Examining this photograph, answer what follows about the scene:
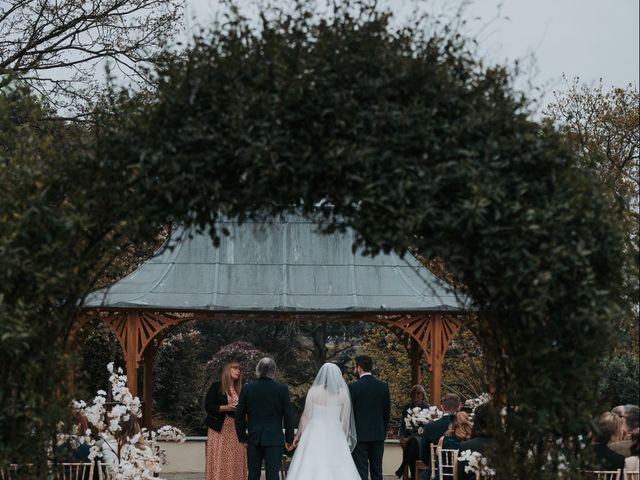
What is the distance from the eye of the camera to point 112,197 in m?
5.77

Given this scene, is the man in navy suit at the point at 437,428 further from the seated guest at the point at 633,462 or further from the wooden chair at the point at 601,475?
the seated guest at the point at 633,462

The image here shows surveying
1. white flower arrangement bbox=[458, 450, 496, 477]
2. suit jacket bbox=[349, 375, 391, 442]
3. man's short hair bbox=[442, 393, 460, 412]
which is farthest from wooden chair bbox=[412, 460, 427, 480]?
white flower arrangement bbox=[458, 450, 496, 477]

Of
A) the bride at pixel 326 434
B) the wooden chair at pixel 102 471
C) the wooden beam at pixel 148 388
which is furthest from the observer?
the wooden beam at pixel 148 388

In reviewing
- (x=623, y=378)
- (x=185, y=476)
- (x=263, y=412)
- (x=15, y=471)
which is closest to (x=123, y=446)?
(x=15, y=471)

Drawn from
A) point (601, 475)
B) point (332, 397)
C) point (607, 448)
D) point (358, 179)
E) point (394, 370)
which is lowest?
point (601, 475)

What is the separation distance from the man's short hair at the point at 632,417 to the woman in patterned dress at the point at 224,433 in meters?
4.77

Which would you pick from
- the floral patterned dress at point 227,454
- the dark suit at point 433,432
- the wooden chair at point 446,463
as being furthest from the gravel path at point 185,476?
the wooden chair at point 446,463

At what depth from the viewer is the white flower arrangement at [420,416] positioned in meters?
11.2

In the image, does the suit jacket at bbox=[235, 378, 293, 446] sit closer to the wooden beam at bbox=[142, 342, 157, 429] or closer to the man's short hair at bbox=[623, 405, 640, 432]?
the man's short hair at bbox=[623, 405, 640, 432]

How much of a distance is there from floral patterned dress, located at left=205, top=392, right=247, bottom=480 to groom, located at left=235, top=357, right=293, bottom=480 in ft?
3.11

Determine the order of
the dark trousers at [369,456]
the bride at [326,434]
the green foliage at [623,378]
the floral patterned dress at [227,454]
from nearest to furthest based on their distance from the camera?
1. the bride at [326,434]
2. the dark trousers at [369,456]
3. the floral patterned dress at [227,454]
4. the green foliage at [623,378]

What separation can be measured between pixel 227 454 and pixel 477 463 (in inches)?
180

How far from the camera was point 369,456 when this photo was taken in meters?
11.2

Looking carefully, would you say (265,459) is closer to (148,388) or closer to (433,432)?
(433,432)
